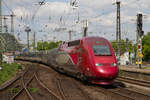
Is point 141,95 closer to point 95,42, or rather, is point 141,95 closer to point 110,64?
point 110,64

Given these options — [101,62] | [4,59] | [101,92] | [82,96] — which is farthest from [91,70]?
[4,59]

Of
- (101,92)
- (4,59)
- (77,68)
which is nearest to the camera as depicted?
(101,92)

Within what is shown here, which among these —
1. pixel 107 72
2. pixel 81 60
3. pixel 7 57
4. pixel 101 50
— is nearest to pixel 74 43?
pixel 81 60

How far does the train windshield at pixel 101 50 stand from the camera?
592 inches

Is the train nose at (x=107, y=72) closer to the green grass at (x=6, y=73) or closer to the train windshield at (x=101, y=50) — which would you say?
the train windshield at (x=101, y=50)

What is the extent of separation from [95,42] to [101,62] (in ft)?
6.50

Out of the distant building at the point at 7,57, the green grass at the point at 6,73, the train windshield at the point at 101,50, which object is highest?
the train windshield at the point at 101,50

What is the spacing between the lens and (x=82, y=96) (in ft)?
39.0

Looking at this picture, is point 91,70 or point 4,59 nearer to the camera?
point 91,70

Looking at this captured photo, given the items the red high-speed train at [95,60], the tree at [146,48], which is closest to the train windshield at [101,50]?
the red high-speed train at [95,60]

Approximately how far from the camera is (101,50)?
1527 cm

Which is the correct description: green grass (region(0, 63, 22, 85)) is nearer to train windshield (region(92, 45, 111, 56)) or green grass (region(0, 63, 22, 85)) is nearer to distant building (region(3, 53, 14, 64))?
distant building (region(3, 53, 14, 64))

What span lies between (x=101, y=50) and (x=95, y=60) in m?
1.09

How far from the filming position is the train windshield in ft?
49.3
